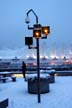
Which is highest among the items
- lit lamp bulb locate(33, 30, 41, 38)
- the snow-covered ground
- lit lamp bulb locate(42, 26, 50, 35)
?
lit lamp bulb locate(42, 26, 50, 35)

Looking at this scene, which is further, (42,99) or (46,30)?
(42,99)

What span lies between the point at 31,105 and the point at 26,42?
8.53ft

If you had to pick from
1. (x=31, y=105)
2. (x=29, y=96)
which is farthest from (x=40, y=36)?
(x=29, y=96)

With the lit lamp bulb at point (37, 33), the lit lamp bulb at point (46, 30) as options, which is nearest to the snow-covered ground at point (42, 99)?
the lit lamp bulb at point (37, 33)

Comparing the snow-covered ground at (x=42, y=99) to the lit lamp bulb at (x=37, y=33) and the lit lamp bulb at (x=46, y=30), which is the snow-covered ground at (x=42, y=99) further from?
the lit lamp bulb at (x=46, y=30)

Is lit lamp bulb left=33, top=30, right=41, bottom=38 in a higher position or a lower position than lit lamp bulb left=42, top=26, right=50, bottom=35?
lower

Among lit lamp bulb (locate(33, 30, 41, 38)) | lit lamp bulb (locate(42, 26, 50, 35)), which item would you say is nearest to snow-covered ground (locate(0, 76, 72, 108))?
lit lamp bulb (locate(33, 30, 41, 38))

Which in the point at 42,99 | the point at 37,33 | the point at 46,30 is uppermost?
the point at 46,30

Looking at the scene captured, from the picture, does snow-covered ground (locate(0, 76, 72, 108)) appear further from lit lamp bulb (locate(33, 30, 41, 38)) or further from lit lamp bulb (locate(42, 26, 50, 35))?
lit lamp bulb (locate(42, 26, 50, 35))

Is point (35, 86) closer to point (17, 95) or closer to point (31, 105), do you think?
point (17, 95)

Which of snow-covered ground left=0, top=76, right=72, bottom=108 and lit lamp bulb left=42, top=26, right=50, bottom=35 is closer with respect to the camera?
snow-covered ground left=0, top=76, right=72, bottom=108

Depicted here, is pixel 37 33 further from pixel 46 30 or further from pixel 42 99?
pixel 42 99

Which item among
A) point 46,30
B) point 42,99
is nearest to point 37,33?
point 46,30

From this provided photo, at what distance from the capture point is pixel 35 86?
61.4ft
